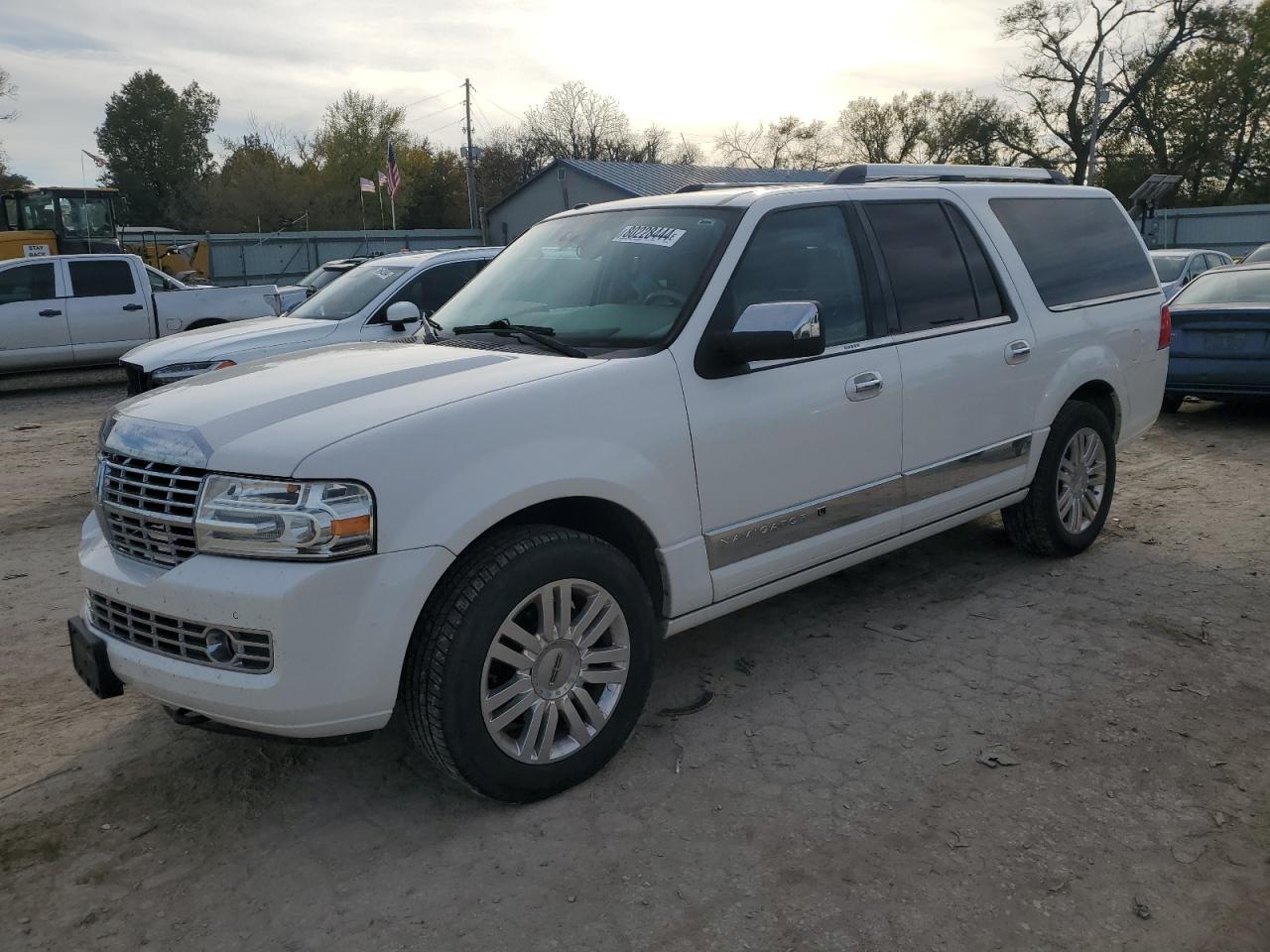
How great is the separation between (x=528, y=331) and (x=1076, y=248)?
10.6 feet

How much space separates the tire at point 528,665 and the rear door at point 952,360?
5.46ft

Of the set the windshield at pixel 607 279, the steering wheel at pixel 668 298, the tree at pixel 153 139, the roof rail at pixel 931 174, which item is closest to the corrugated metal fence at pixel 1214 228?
the roof rail at pixel 931 174

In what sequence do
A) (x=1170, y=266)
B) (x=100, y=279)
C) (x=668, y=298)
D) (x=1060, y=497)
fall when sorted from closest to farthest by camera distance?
1. (x=668, y=298)
2. (x=1060, y=497)
3. (x=1170, y=266)
4. (x=100, y=279)

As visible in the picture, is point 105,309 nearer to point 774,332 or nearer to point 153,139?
point 774,332

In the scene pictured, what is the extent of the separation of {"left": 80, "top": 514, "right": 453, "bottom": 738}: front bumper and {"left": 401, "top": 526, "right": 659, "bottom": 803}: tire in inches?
→ 4.4

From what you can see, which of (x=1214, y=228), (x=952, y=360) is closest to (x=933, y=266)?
(x=952, y=360)

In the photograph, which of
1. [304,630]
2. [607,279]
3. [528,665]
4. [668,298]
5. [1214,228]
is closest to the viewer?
[304,630]

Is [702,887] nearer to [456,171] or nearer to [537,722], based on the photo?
[537,722]

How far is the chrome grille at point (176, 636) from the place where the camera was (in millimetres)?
2807

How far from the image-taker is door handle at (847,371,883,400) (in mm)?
4066

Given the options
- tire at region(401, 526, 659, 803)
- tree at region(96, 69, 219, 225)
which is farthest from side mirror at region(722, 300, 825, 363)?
tree at region(96, 69, 219, 225)

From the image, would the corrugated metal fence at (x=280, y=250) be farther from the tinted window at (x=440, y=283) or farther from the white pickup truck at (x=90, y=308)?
the tinted window at (x=440, y=283)

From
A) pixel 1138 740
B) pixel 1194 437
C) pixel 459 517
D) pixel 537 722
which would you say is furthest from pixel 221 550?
pixel 1194 437

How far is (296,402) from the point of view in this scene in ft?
10.6
